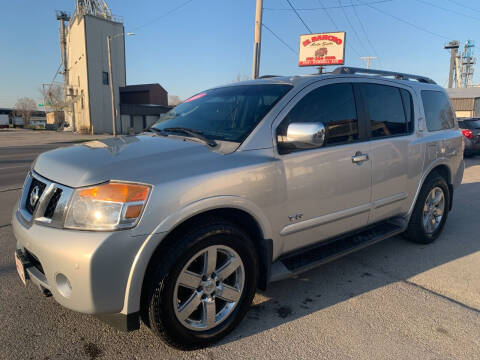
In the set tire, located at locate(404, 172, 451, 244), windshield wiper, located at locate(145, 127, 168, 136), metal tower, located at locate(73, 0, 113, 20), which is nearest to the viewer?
windshield wiper, located at locate(145, 127, 168, 136)

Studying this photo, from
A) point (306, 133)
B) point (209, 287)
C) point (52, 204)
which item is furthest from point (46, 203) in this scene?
point (306, 133)

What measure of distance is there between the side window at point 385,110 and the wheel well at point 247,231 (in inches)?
62.3

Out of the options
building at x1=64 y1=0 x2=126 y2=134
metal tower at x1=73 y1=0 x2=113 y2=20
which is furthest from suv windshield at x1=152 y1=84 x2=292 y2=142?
metal tower at x1=73 y1=0 x2=113 y2=20

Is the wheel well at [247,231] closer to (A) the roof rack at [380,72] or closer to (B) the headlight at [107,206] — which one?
(B) the headlight at [107,206]

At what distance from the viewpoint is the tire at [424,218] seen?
13.4ft

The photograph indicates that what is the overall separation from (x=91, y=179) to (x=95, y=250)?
0.41 metres

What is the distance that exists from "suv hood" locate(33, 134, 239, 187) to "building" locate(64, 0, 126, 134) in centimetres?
4051

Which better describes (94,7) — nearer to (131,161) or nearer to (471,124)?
(471,124)

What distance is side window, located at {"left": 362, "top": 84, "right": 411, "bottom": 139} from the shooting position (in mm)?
3477

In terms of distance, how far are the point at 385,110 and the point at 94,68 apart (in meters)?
45.5

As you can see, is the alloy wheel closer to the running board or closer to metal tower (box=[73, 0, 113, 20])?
the running board

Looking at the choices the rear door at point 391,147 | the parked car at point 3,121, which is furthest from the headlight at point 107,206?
the parked car at point 3,121

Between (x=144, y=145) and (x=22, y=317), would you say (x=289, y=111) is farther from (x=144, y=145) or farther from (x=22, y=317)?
(x=22, y=317)

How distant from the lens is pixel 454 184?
15.4 feet
